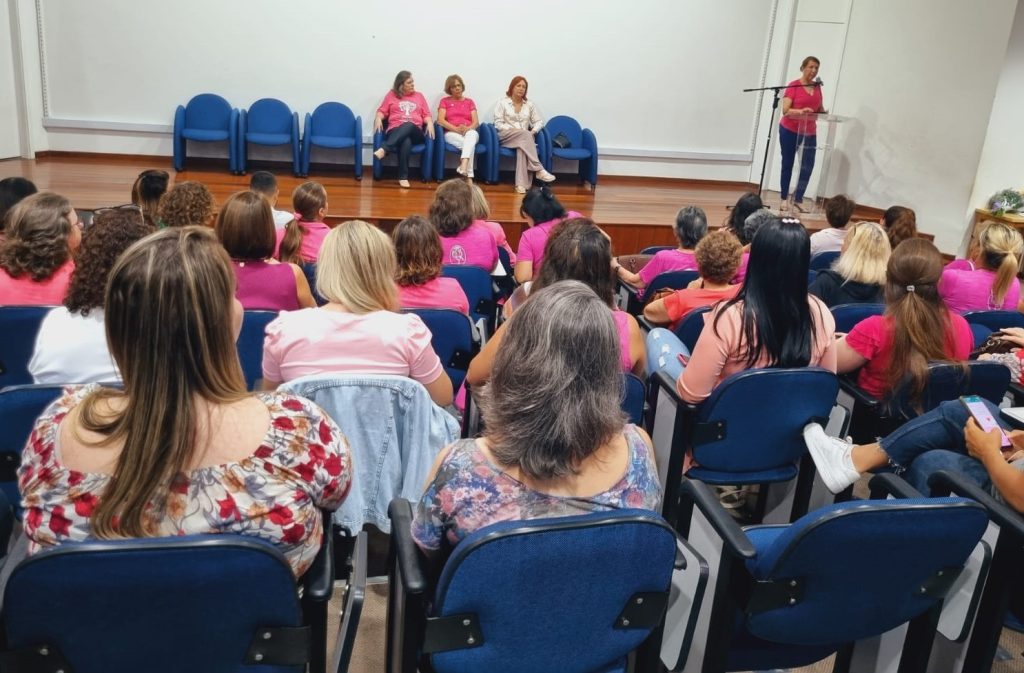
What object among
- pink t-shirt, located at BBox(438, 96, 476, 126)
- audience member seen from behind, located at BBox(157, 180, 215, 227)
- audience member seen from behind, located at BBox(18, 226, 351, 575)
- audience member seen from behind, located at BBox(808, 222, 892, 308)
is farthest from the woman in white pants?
audience member seen from behind, located at BBox(18, 226, 351, 575)

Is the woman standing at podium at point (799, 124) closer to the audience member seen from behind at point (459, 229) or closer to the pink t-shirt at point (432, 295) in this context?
the audience member seen from behind at point (459, 229)

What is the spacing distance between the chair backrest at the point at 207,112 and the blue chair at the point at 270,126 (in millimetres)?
217

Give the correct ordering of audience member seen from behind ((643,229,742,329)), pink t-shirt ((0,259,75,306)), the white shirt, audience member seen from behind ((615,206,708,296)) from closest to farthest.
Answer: the white shirt → pink t-shirt ((0,259,75,306)) → audience member seen from behind ((643,229,742,329)) → audience member seen from behind ((615,206,708,296))

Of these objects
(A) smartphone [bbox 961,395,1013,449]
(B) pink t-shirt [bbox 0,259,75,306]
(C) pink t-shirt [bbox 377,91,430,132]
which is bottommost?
(B) pink t-shirt [bbox 0,259,75,306]

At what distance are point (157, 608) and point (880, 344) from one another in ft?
7.67

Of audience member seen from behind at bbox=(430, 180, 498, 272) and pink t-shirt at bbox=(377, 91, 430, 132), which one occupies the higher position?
pink t-shirt at bbox=(377, 91, 430, 132)

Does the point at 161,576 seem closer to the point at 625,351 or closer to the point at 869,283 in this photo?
the point at 625,351

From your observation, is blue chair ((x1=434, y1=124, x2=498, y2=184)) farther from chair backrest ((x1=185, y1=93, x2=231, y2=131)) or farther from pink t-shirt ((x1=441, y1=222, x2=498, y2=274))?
pink t-shirt ((x1=441, y1=222, x2=498, y2=274))

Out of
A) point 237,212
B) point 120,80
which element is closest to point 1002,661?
point 237,212

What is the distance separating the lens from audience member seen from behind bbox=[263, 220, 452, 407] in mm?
2217

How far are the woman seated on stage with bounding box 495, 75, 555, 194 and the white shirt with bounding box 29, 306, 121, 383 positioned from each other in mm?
6202

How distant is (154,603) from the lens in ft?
4.08

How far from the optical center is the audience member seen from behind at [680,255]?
3.98 m

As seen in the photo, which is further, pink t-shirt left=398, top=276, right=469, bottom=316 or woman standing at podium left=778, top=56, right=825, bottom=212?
woman standing at podium left=778, top=56, right=825, bottom=212
